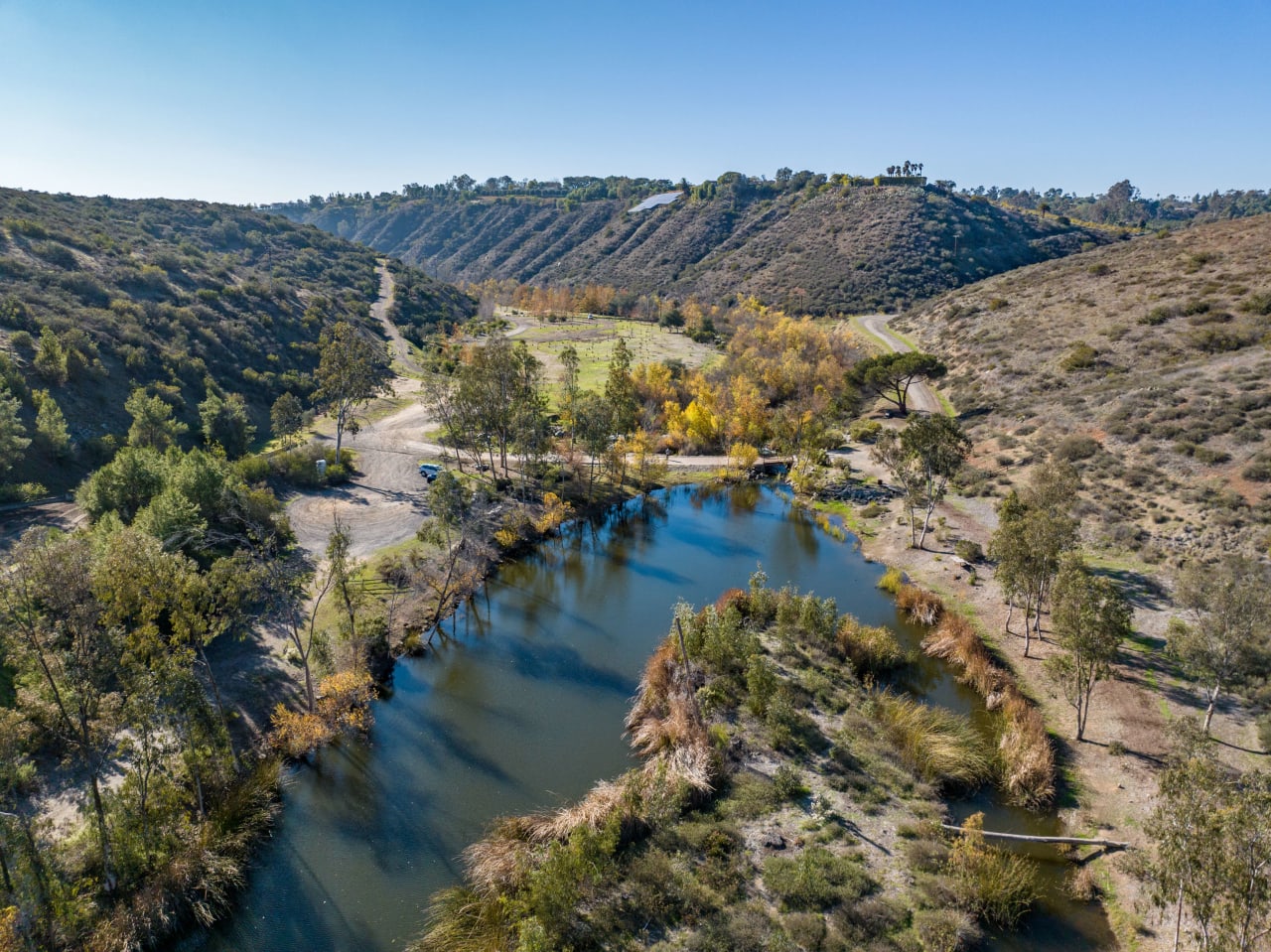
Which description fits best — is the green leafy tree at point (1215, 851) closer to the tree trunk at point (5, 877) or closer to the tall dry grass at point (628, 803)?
the tall dry grass at point (628, 803)

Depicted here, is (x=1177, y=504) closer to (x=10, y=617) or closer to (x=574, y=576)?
(x=574, y=576)

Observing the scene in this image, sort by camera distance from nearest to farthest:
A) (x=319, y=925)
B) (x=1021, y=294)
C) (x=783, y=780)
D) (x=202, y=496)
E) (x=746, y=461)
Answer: (x=319, y=925) < (x=783, y=780) < (x=202, y=496) < (x=746, y=461) < (x=1021, y=294)

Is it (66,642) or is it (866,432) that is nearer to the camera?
(66,642)

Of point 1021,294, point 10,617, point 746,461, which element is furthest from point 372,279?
point 10,617

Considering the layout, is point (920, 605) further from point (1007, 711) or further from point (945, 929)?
point (945, 929)

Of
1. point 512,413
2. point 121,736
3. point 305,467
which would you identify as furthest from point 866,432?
point 121,736

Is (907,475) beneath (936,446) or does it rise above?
beneath
